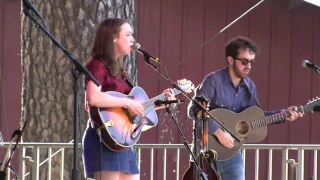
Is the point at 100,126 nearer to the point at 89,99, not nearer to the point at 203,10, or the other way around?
the point at 89,99

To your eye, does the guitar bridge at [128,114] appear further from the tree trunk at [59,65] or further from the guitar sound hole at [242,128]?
the tree trunk at [59,65]

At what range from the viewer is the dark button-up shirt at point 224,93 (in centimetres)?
756

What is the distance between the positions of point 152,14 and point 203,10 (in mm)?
729

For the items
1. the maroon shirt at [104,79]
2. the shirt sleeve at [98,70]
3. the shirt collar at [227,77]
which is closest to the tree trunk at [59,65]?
the shirt collar at [227,77]

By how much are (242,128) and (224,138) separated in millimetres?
306

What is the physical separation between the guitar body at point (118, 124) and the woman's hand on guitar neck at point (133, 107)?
53mm

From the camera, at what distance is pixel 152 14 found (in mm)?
11922

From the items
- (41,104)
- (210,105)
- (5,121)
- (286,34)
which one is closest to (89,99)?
(210,105)

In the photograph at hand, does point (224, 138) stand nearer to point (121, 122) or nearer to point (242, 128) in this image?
point (242, 128)

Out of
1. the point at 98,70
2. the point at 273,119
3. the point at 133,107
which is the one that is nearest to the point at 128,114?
the point at 133,107

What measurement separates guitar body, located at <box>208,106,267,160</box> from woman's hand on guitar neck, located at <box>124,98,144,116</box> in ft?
3.09

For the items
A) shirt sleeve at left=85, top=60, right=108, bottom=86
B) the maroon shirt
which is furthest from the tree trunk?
shirt sleeve at left=85, top=60, right=108, bottom=86

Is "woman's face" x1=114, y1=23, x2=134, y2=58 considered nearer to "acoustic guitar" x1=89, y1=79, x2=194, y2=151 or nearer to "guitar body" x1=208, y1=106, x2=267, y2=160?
"acoustic guitar" x1=89, y1=79, x2=194, y2=151

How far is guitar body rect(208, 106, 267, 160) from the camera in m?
7.55
